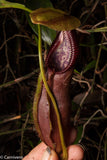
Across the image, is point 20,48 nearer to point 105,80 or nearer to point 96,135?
point 105,80

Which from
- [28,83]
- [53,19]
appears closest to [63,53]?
[53,19]

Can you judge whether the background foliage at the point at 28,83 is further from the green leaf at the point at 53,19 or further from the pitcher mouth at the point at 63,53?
the green leaf at the point at 53,19

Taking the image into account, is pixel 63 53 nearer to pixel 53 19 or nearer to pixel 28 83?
pixel 53 19

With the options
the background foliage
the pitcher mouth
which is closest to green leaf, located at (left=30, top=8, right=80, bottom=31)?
the pitcher mouth

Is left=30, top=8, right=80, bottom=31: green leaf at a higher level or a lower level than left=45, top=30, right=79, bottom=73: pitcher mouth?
higher

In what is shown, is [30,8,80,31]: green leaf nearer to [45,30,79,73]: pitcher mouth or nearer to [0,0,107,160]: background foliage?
[45,30,79,73]: pitcher mouth

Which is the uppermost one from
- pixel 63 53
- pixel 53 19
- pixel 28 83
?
pixel 53 19

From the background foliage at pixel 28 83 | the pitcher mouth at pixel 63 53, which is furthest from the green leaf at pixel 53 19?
the background foliage at pixel 28 83
